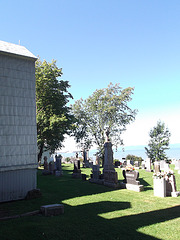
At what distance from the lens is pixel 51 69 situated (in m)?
25.7

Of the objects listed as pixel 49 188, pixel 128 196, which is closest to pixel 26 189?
pixel 49 188

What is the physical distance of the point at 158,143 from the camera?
104 ft

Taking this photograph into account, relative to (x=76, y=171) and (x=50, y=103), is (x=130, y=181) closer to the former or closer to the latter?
(x=76, y=171)

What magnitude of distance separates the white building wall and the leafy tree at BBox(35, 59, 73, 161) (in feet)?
34.4

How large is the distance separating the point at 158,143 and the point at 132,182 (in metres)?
19.6

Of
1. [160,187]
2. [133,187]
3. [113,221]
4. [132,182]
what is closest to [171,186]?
[160,187]

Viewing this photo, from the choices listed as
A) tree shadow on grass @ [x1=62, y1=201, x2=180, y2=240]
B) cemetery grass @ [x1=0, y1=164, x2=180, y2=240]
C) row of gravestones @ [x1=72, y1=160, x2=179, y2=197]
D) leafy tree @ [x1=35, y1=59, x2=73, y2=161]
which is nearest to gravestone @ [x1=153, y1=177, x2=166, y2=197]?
row of gravestones @ [x1=72, y1=160, x2=179, y2=197]

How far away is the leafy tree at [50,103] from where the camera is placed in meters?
23.6

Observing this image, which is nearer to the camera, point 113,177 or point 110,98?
point 113,177

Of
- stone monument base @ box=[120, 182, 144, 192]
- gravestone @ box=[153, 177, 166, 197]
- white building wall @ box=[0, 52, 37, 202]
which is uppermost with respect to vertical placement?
white building wall @ box=[0, 52, 37, 202]

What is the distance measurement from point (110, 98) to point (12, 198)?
2613 centimetres

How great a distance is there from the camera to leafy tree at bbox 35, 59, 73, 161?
23.6 meters

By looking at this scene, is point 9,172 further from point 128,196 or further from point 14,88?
point 128,196

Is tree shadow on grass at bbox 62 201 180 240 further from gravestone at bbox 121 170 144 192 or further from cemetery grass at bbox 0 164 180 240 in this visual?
gravestone at bbox 121 170 144 192
